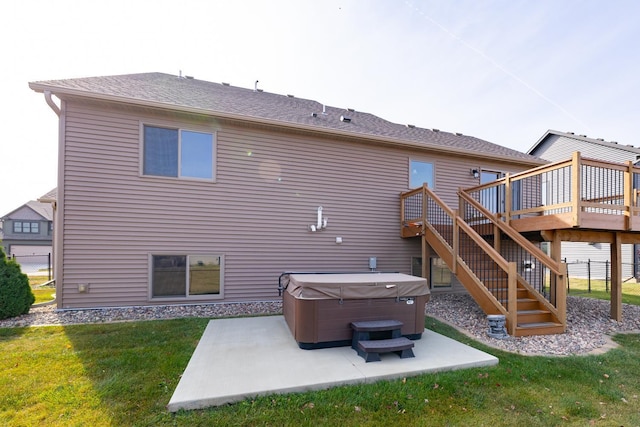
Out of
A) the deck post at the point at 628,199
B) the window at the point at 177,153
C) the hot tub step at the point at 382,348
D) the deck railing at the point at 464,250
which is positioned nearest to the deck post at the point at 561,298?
the deck railing at the point at 464,250

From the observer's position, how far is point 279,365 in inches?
131

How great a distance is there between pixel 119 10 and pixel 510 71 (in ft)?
38.1

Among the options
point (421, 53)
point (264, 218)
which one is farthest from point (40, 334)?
point (421, 53)

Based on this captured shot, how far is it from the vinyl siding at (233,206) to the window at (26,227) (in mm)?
32800

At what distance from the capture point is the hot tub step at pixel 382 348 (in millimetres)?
3449

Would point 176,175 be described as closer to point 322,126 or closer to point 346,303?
point 322,126

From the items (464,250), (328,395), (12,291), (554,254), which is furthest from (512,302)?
(12,291)

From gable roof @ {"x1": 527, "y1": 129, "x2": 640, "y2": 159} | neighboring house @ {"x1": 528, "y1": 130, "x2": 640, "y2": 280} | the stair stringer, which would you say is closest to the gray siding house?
the stair stringer

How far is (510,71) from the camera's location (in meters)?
10.2

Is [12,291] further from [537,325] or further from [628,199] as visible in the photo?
[628,199]

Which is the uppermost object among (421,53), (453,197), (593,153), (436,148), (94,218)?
(421,53)

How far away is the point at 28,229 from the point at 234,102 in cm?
3429

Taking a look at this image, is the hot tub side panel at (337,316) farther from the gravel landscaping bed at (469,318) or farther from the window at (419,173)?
the window at (419,173)

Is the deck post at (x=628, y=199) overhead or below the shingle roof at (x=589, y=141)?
below
